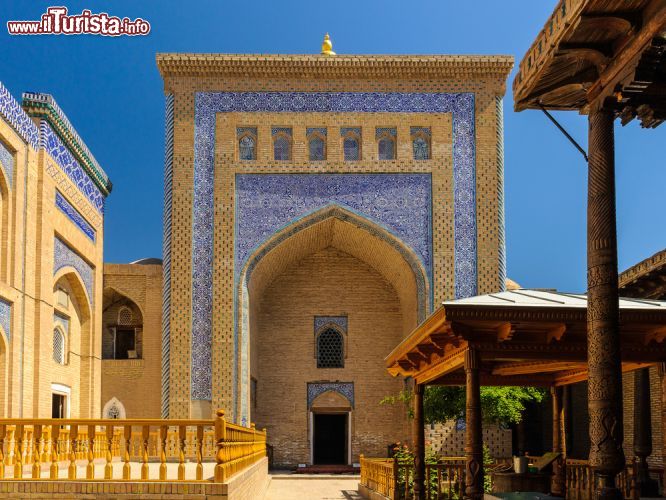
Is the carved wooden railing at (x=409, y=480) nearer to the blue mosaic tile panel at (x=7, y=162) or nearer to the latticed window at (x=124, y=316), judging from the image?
the blue mosaic tile panel at (x=7, y=162)

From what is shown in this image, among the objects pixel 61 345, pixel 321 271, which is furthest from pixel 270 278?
pixel 61 345

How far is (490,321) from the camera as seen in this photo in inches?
276

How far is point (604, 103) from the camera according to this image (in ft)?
14.8

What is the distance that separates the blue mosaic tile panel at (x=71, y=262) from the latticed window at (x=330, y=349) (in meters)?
5.25

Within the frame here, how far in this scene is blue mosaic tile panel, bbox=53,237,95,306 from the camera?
15.2 meters

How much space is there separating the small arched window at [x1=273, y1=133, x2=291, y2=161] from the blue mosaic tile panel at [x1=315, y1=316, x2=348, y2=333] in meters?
3.80

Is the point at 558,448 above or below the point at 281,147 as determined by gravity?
below

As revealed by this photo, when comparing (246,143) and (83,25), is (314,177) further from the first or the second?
(83,25)

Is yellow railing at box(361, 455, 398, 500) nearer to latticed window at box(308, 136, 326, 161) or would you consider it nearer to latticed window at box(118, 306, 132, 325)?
latticed window at box(308, 136, 326, 161)

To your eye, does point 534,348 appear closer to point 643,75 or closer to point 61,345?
point 643,75

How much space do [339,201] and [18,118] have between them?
6.95 meters

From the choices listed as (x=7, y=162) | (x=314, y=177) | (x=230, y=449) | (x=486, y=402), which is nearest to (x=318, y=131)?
(x=314, y=177)

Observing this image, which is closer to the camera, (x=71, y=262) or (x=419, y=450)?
(x=419, y=450)

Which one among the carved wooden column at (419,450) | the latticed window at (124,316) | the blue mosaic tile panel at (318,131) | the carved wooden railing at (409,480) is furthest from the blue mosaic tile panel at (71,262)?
the carved wooden column at (419,450)
